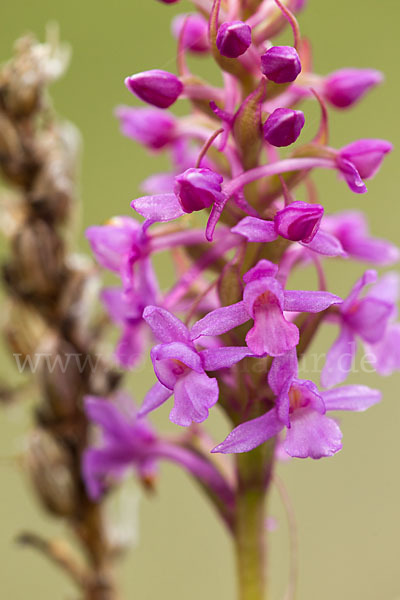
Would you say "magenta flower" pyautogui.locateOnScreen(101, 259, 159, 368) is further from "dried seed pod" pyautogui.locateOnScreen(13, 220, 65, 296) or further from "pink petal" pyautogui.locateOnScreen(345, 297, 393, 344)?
"pink petal" pyautogui.locateOnScreen(345, 297, 393, 344)

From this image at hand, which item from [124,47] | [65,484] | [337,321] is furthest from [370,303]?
[124,47]

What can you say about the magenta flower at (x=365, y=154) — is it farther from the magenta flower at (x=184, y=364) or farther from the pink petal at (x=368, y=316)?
the magenta flower at (x=184, y=364)

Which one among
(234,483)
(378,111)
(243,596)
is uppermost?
(378,111)

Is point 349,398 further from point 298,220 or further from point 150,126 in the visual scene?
point 150,126

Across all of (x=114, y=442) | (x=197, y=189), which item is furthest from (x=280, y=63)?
(x=114, y=442)

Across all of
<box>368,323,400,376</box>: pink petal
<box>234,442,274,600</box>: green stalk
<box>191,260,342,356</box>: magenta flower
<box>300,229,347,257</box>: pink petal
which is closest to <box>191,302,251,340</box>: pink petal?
<box>191,260,342,356</box>: magenta flower

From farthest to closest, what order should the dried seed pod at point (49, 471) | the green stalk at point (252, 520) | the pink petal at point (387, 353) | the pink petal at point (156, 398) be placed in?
the dried seed pod at point (49, 471) → the pink petal at point (387, 353) → the green stalk at point (252, 520) → the pink petal at point (156, 398)

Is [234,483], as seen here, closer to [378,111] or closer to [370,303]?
[370,303]

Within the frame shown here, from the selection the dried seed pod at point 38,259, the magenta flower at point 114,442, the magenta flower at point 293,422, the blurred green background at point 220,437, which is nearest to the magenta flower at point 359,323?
the magenta flower at point 293,422
